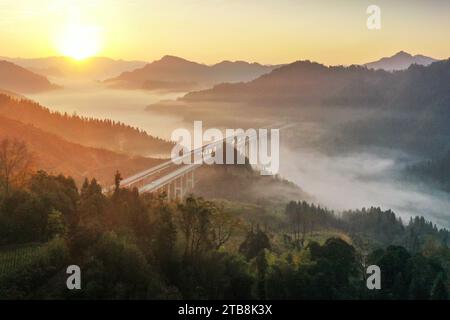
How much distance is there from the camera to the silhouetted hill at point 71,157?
55.4 m

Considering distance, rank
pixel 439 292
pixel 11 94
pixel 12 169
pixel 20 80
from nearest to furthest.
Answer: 1. pixel 439 292
2. pixel 12 169
3. pixel 20 80
4. pixel 11 94

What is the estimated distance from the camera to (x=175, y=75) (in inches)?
4429

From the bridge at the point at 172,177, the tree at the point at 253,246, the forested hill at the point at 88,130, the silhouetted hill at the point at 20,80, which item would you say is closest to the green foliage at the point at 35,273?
the tree at the point at 253,246

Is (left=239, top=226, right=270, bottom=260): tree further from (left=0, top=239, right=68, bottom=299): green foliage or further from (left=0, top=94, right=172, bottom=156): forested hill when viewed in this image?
(left=0, top=94, right=172, bottom=156): forested hill

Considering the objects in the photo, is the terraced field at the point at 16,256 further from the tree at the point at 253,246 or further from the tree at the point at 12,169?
the tree at the point at 253,246

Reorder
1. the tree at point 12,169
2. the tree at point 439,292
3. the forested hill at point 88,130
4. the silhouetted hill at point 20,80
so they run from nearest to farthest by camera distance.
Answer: the tree at point 439,292 → the tree at point 12,169 → the silhouetted hill at point 20,80 → the forested hill at point 88,130

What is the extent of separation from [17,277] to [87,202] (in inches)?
208

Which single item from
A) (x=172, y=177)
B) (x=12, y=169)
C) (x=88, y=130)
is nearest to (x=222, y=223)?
(x=12, y=169)

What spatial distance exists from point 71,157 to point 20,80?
2503 centimetres

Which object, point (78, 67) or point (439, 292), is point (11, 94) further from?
point (439, 292)

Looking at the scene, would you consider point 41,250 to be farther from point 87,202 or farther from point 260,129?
point 260,129

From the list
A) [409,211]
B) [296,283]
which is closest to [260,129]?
[409,211]

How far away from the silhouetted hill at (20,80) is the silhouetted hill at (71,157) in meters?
8.57

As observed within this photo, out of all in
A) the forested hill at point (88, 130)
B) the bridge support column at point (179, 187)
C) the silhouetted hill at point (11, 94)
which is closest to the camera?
the bridge support column at point (179, 187)
